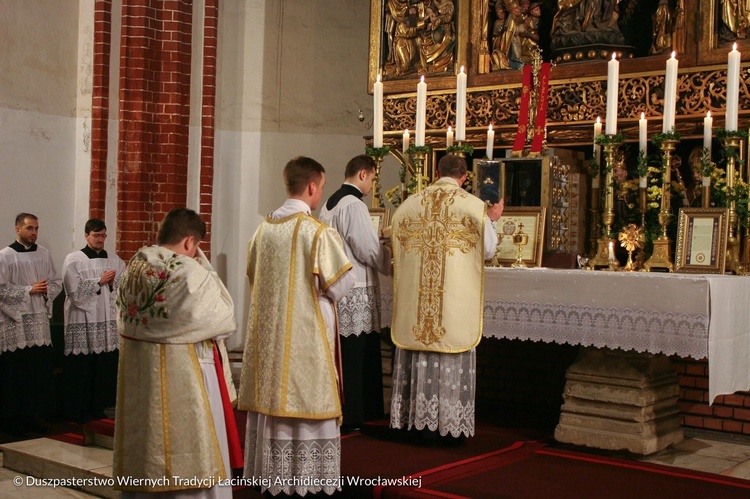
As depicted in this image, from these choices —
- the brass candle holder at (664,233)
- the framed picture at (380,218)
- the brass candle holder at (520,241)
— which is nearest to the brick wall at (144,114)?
the framed picture at (380,218)

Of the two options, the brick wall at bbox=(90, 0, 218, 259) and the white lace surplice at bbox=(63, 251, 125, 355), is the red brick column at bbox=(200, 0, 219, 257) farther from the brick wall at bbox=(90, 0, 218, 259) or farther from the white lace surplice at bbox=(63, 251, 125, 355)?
the white lace surplice at bbox=(63, 251, 125, 355)

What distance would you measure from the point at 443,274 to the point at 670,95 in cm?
195

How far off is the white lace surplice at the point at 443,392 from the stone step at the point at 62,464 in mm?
1926

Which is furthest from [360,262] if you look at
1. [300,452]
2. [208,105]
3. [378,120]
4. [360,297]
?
[208,105]

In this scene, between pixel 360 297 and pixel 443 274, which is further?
pixel 360 297

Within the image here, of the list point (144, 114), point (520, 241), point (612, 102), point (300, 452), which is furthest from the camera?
point (144, 114)

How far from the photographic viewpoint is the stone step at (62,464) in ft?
19.7

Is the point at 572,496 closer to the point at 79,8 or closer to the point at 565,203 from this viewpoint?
the point at 565,203

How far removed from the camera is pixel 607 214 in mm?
6566

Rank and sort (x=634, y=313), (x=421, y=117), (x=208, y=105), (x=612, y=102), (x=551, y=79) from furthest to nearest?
(x=208, y=105), (x=551, y=79), (x=421, y=117), (x=612, y=102), (x=634, y=313)

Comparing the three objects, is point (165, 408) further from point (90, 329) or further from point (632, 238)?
point (90, 329)

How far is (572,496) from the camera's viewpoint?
479cm

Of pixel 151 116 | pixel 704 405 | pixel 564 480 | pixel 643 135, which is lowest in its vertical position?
pixel 564 480

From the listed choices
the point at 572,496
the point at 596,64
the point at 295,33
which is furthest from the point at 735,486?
the point at 295,33
